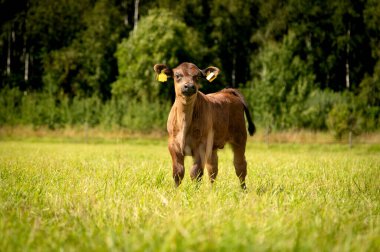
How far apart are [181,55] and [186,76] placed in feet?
116

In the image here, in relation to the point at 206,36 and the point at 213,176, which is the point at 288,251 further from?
the point at 206,36

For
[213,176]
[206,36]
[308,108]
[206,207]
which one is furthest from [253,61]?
[206,207]

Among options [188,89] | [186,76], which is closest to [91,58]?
[186,76]

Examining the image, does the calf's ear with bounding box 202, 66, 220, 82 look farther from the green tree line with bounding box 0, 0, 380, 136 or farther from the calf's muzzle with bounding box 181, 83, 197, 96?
the green tree line with bounding box 0, 0, 380, 136

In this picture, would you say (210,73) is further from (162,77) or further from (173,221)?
(173,221)

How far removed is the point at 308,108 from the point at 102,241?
34955 mm

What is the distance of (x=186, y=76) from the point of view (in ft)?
21.3

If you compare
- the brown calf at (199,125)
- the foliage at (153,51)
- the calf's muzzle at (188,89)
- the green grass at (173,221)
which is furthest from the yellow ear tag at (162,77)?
the foliage at (153,51)

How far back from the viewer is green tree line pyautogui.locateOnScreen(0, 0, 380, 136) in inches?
1400

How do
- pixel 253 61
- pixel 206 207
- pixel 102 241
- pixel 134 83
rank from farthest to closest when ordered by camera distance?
pixel 253 61 → pixel 134 83 → pixel 206 207 → pixel 102 241

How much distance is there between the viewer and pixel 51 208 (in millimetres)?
3732

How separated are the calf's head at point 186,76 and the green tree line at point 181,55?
25.9 m

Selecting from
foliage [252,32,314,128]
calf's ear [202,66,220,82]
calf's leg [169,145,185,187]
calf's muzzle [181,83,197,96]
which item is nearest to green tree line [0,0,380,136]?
foliage [252,32,314,128]

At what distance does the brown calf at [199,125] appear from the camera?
5859 mm
